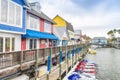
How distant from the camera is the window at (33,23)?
23.5 meters

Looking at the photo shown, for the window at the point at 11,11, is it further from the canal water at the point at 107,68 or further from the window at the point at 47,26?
the canal water at the point at 107,68

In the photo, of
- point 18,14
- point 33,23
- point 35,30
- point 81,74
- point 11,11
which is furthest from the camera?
point 35,30

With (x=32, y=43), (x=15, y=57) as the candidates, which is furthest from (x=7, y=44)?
(x=32, y=43)

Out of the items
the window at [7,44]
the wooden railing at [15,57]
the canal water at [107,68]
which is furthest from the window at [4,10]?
the canal water at [107,68]

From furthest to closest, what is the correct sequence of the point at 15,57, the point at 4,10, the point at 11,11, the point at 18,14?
the point at 18,14 < the point at 11,11 < the point at 4,10 < the point at 15,57

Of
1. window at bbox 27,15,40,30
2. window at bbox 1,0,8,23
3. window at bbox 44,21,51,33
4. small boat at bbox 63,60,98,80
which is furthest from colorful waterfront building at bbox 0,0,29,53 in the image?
window at bbox 44,21,51,33

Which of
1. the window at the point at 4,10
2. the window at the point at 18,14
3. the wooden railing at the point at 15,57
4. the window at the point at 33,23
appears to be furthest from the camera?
the window at the point at 33,23

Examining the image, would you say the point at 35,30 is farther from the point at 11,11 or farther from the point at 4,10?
the point at 4,10

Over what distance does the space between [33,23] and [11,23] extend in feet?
24.8

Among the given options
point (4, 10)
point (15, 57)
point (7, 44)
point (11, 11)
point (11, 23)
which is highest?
point (11, 11)

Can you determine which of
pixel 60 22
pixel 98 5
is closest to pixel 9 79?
pixel 98 5

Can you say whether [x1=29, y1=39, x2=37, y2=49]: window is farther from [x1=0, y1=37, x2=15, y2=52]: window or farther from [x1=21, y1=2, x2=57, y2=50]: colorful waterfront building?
[x1=0, y1=37, x2=15, y2=52]: window

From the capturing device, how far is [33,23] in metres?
24.8

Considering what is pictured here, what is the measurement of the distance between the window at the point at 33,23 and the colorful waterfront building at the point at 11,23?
3.57m
